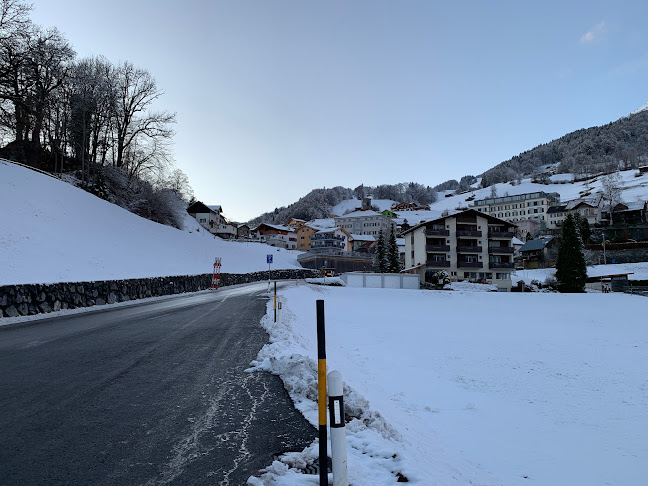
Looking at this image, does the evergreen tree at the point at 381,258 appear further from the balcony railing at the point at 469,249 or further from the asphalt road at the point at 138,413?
the asphalt road at the point at 138,413

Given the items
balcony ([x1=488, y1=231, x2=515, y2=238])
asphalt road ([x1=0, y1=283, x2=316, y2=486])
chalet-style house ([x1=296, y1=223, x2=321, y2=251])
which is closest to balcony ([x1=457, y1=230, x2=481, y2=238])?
balcony ([x1=488, y1=231, x2=515, y2=238])

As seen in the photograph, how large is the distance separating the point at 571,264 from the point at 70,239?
51.5 m

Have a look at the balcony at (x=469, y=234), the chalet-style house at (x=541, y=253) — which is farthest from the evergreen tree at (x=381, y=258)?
the chalet-style house at (x=541, y=253)

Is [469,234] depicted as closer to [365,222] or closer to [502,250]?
[502,250]

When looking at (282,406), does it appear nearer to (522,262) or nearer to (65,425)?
(65,425)

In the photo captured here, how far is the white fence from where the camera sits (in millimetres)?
43906

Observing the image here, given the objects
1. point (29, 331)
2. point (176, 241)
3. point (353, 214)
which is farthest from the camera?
point (353, 214)

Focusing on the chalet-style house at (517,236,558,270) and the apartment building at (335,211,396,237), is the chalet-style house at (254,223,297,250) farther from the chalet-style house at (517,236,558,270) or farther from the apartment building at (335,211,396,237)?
the chalet-style house at (517,236,558,270)

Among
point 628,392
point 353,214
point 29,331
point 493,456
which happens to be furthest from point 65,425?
point 353,214

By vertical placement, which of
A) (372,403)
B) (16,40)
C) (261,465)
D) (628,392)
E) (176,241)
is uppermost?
(16,40)

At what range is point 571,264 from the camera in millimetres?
46625

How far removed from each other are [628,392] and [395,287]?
3389cm

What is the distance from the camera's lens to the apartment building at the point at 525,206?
143m

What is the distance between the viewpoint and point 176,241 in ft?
142
